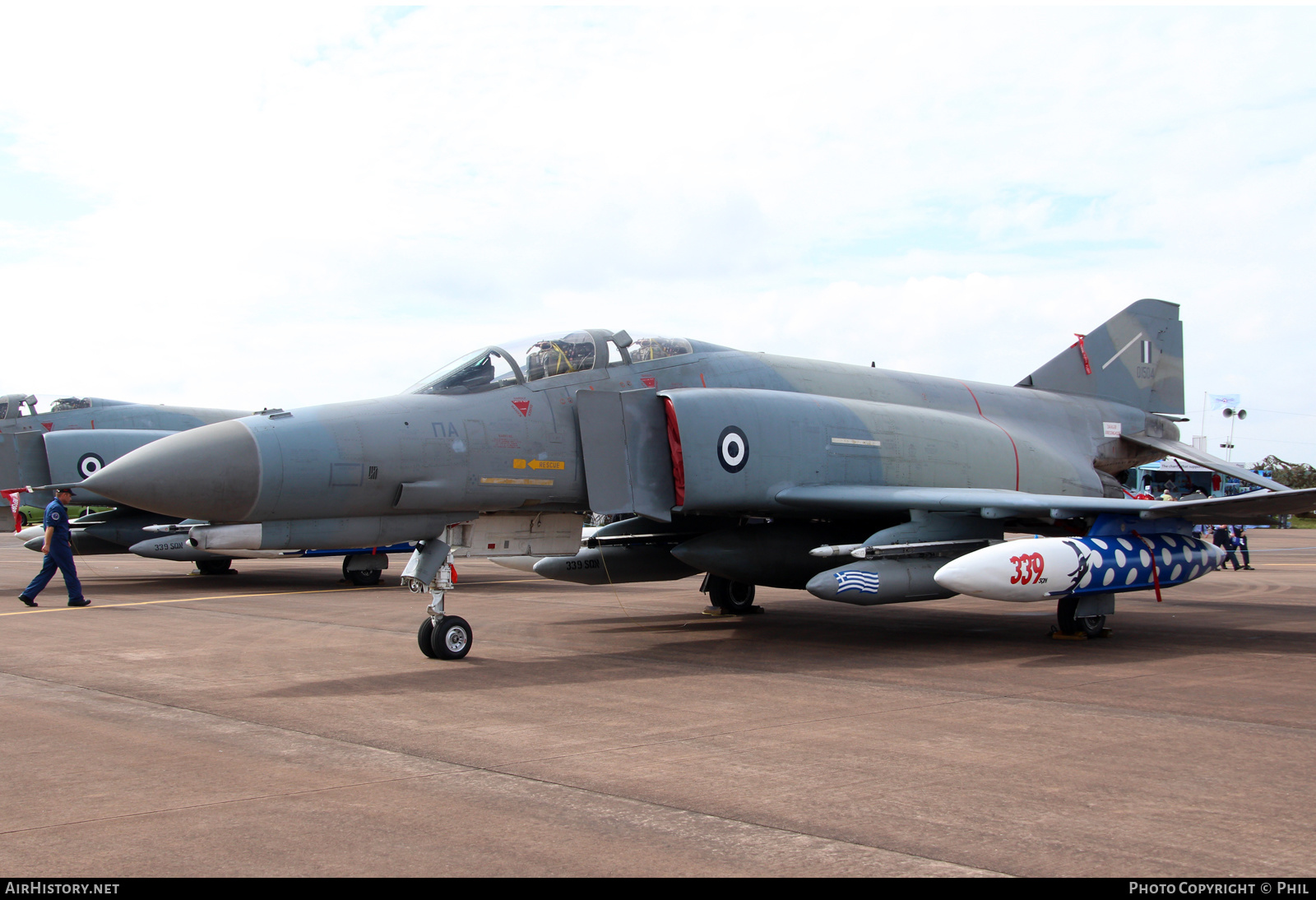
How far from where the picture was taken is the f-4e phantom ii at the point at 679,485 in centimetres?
773

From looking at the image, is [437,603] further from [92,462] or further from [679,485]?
[92,462]

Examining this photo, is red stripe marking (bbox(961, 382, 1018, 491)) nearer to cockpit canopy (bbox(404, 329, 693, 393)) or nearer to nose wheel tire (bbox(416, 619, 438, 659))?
cockpit canopy (bbox(404, 329, 693, 393))

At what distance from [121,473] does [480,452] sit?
8.75ft

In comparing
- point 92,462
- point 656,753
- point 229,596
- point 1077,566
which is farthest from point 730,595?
point 92,462

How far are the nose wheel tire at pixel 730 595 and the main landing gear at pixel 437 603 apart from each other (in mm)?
4847

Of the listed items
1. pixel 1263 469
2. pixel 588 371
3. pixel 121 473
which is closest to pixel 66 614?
pixel 121 473

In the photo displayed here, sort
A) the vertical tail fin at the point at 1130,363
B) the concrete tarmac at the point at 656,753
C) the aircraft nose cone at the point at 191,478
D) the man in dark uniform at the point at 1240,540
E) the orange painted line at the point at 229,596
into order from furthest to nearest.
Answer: the man in dark uniform at the point at 1240,540 → the vertical tail fin at the point at 1130,363 → the orange painted line at the point at 229,596 → the aircraft nose cone at the point at 191,478 → the concrete tarmac at the point at 656,753

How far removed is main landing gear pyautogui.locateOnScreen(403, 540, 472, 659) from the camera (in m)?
8.29

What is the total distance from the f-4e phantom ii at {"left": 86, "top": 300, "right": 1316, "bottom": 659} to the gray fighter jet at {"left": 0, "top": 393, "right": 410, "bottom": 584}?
843 centimetres

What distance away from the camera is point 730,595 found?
1280 centimetres

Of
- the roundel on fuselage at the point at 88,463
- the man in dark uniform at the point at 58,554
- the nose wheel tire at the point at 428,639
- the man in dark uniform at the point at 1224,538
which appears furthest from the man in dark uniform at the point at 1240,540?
the roundel on fuselage at the point at 88,463

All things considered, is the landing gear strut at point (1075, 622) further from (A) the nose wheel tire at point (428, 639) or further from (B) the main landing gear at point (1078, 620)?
(A) the nose wheel tire at point (428, 639)

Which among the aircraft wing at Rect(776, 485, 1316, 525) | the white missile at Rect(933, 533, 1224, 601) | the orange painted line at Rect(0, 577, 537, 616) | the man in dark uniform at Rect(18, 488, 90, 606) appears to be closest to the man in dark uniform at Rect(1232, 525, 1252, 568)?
the white missile at Rect(933, 533, 1224, 601)
